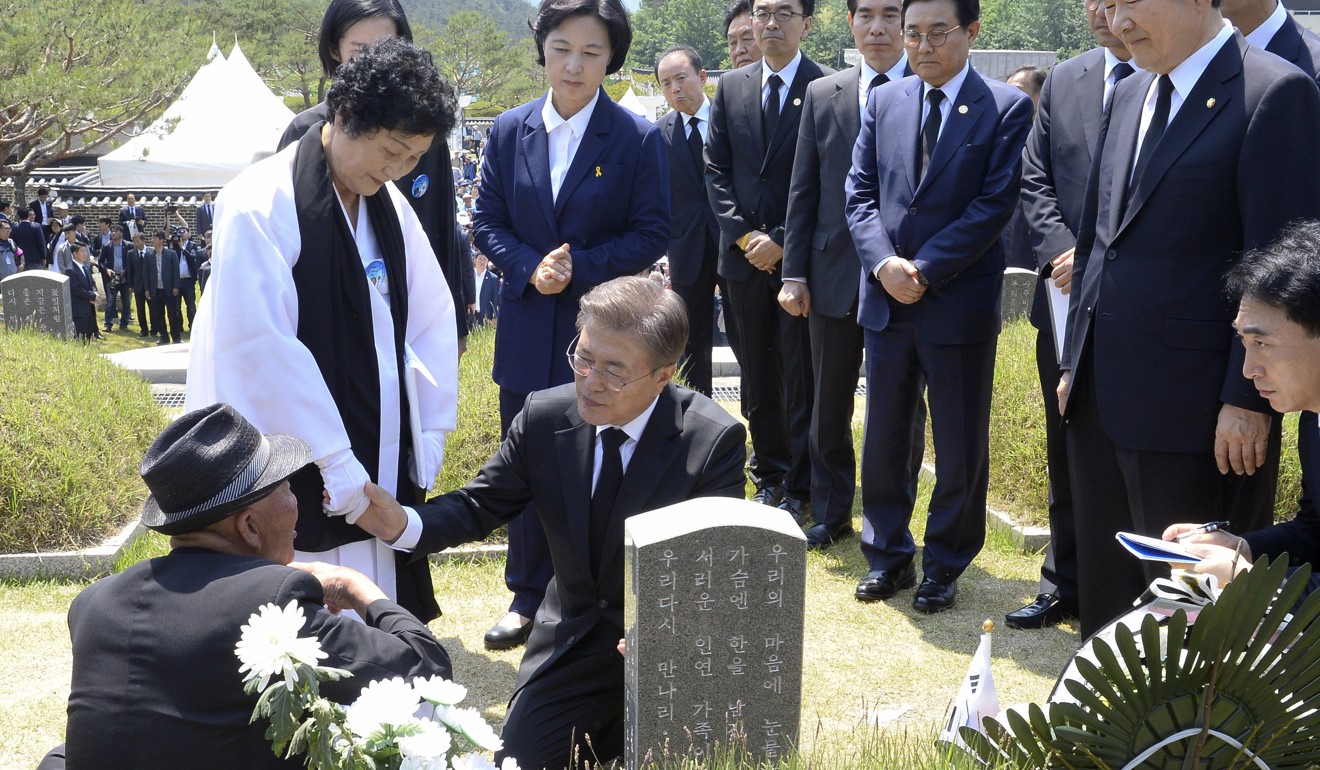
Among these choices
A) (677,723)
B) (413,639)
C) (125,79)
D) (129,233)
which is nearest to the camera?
(413,639)

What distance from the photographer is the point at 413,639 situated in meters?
2.62

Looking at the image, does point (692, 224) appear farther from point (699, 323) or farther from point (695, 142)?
point (695, 142)

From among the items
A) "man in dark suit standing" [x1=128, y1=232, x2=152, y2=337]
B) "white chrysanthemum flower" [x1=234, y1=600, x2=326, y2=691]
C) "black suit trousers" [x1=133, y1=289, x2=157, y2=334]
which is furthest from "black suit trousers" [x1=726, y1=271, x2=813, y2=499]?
"black suit trousers" [x1=133, y1=289, x2=157, y2=334]

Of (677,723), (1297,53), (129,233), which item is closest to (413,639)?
(677,723)

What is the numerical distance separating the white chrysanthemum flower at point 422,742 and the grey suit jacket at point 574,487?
1.30m

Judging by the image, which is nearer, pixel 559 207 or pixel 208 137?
pixel 559 207

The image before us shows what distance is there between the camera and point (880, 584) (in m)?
5.24

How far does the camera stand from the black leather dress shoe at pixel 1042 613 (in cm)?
495

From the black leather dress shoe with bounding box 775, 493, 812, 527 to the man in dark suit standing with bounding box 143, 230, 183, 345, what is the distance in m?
15.6

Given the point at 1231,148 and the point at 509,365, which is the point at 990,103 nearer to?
the point at 1231,148

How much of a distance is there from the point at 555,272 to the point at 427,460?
1282 millimetres

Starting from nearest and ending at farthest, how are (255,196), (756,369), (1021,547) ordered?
(255,196) < (1021,547) < (756,369)

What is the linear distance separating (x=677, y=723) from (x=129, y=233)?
25477mm

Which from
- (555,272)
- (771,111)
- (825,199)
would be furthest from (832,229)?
(555,272)
